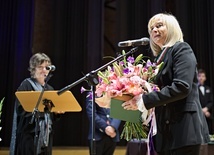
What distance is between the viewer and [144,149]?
91.2 inches

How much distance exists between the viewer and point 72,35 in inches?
242

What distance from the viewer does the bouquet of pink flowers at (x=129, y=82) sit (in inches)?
66.0

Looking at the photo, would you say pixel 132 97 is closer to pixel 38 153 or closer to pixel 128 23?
pixel 38 153

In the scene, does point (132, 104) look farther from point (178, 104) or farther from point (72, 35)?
point (72, 35)

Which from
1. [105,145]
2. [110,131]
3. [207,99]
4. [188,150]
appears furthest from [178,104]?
[207,99]

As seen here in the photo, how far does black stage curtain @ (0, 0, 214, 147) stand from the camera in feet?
19.0

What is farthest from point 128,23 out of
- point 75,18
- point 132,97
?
point 132,97

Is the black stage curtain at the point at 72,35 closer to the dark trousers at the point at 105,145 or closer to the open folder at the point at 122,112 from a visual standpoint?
the dark trousers at the point at 105,145

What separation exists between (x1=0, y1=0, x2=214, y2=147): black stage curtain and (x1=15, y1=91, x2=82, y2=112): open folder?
276cm

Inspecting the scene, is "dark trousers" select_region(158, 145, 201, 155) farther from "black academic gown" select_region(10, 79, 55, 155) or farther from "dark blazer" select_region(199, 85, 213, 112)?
"dark blazer" select_region(199, 85, 213, 112)

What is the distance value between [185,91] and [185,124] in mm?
157

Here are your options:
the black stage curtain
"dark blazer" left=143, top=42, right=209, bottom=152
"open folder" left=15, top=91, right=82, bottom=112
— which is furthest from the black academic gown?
the black stage curtain

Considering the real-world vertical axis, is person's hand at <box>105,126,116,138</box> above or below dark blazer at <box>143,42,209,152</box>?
below

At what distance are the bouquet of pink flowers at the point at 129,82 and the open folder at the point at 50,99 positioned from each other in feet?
3.34
